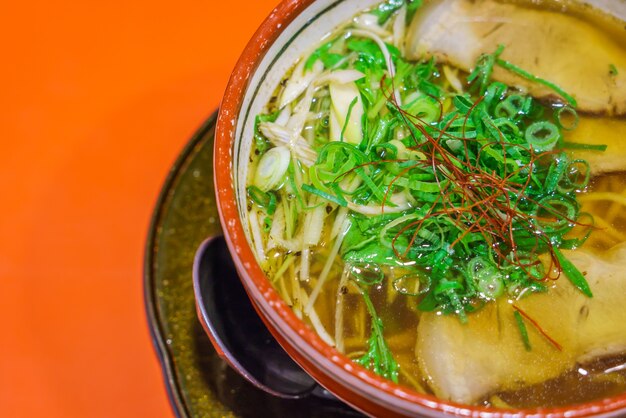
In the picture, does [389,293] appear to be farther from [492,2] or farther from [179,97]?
[179,97]

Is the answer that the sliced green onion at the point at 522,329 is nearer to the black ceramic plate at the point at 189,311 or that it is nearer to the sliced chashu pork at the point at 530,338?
the sliced chashu pork at the point at 530,338

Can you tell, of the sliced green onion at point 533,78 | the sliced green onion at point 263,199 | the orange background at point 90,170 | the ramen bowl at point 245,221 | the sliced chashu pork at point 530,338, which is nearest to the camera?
the ramen bowl at point 245,221

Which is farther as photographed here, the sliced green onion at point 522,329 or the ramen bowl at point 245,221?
the sliced green onion at point 522,329

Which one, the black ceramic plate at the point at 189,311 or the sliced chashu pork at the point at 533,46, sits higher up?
the sliced chashu pork at the point at 533,46

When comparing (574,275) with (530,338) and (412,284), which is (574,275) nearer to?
(530,338)

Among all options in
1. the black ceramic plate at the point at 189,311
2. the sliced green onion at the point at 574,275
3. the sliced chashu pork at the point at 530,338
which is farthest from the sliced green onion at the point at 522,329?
the black ceramic plate at the point at 189,311

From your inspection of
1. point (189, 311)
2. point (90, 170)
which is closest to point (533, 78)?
Answer: point (189, 311)

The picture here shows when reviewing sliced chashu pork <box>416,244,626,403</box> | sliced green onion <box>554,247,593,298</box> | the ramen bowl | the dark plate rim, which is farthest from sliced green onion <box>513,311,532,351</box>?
the dark plate rim

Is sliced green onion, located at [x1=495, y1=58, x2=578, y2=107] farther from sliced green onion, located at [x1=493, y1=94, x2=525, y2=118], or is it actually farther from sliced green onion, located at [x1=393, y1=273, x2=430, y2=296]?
sliced green onion, located at [x1=393, y1=273, x2=430, y2=296]
